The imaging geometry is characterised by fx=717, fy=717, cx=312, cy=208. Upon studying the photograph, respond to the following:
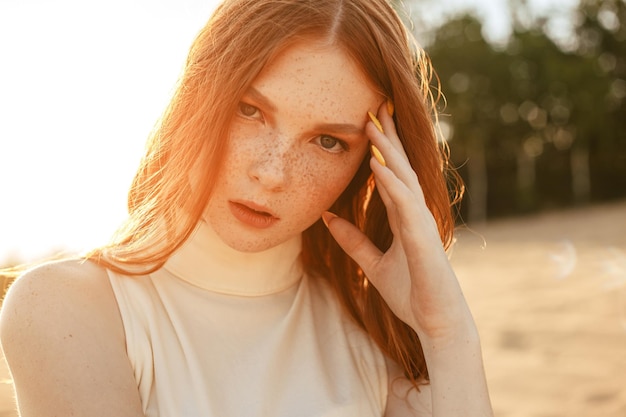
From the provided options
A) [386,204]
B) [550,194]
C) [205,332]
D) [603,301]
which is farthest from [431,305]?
[550,194]

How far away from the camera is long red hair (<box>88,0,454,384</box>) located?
192 centimetres

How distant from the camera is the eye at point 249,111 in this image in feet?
6.46

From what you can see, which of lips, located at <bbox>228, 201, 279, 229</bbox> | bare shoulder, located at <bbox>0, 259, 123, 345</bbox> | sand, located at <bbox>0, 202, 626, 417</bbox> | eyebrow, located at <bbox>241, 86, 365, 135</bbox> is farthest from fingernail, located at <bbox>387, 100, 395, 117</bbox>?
bare shoulder, located at <bbox>0, 259, 123, 345</bbox>

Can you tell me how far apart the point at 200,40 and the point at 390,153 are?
642 millimetres

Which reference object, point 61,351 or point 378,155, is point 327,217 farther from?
point 61,351

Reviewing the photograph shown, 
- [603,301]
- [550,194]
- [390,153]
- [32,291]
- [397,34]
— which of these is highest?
[397,34]

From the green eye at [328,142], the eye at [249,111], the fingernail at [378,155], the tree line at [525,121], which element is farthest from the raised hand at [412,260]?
the tree line at [525,121]

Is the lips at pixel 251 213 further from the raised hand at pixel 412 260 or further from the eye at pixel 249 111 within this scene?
the raised hand at pixel 412 260

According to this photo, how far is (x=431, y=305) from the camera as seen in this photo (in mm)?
2041

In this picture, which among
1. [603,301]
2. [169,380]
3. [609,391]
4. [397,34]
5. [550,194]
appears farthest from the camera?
[550,194]

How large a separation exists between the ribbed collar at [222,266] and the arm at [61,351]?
0.31 meters

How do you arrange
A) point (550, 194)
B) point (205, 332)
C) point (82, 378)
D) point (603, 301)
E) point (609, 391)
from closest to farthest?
point (82, 378)
point (205, 332)
point (609, 391)
point (603, 301)
point (550, 194)

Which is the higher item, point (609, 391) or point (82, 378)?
point (82, 378)

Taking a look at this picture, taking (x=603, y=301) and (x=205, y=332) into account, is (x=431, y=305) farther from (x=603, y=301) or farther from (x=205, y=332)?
(x=603, y=301)
